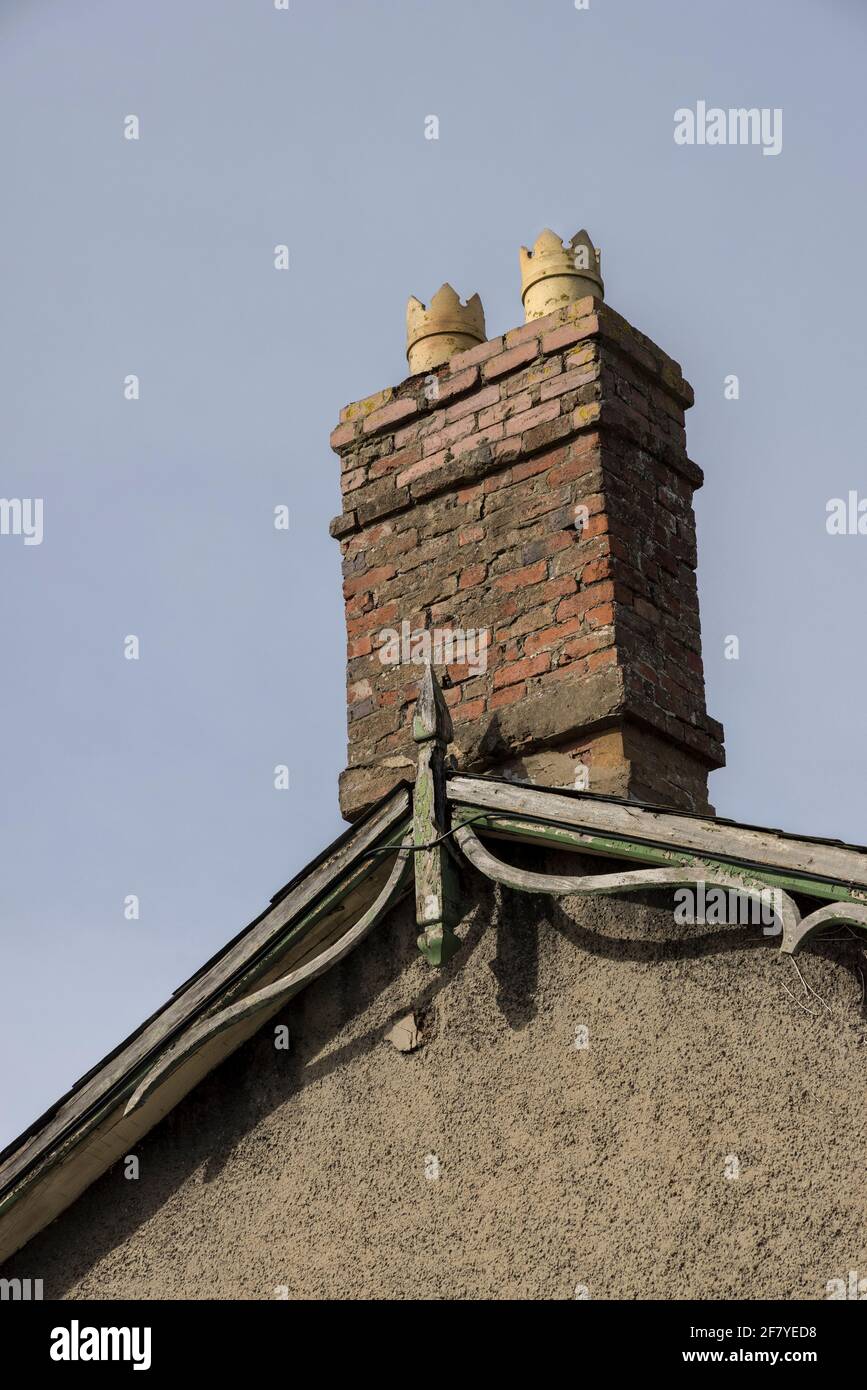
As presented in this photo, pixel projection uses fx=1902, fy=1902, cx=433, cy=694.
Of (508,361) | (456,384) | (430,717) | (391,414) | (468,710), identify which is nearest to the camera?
(430,717)

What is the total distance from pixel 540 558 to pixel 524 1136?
8.00ft

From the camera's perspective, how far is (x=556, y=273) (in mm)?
7379

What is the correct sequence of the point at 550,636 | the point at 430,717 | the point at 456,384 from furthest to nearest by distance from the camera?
1. the point at 456,384
2. the point at 550,636
3. the point at 430,717

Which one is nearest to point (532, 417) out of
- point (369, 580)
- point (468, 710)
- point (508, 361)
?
point (508, 361)

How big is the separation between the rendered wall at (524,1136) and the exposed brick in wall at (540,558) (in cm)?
123

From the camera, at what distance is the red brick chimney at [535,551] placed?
21.7 ft

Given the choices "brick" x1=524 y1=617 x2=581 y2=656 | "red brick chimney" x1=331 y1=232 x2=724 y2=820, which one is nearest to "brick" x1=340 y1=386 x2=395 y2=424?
"red brick chimney" x1=331 y1=232 x2=724 y2=820

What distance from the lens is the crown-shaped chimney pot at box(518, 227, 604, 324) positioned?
736cm

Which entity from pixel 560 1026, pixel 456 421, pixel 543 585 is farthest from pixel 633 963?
pixel 456 421

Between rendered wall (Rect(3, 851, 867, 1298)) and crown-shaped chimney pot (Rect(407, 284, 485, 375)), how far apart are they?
9.22ft

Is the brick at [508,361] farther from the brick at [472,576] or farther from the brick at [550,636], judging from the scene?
the brick at [550,636]

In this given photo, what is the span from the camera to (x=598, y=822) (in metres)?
5.19

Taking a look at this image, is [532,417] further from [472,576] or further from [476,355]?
[472,576]
